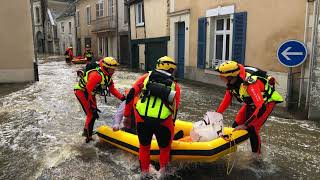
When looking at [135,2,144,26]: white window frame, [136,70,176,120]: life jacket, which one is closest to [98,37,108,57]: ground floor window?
[135,2,144,26]: white window frame

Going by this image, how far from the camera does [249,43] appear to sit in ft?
34.4

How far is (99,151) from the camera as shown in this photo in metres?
5.42

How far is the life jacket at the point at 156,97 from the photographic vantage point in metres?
3.91

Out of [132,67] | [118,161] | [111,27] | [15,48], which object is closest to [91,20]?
[111,27]

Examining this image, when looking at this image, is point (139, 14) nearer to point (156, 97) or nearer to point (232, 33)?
point (232, 33)

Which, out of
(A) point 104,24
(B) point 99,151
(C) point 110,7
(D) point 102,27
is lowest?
(B) point 99,151

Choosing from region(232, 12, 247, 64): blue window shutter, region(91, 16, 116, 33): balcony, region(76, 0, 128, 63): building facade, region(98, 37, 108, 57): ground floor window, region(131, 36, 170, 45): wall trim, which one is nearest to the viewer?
region(232, 12, 247, 64): blue window shutter

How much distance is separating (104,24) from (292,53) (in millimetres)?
20336

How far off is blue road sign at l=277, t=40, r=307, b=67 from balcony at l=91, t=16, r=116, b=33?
18.3m

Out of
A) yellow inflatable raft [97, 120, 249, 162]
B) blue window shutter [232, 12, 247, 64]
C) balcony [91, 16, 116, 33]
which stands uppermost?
balcony [91, 16, 116, 33]

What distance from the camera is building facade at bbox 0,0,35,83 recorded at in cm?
1348

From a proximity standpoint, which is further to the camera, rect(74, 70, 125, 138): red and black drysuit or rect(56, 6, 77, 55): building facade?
rect(56, 6, 77, 55): building facade

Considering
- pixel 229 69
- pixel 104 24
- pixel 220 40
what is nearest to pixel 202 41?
pixel 220 40

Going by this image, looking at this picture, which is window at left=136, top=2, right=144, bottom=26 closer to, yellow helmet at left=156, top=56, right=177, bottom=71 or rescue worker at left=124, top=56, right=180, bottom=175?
yellow helmet at left=156, top=56, right=177, bottom=71
